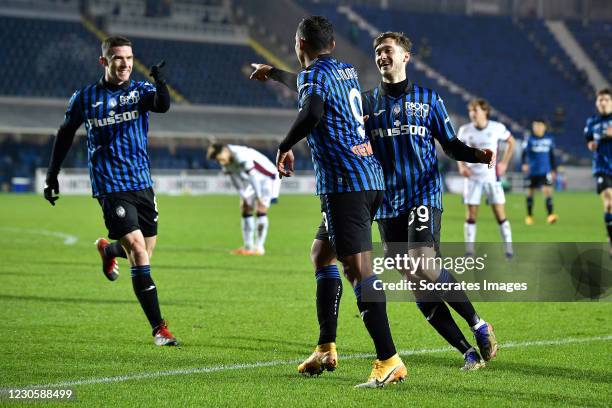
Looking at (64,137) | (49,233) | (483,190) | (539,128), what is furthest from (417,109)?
(539,128)

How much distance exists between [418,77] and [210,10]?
11.0 metres

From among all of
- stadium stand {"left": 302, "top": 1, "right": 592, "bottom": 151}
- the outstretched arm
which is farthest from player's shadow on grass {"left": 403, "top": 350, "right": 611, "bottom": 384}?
stadium stand {"left": 302, "top": 1, "right": 592, "bottom": 151}

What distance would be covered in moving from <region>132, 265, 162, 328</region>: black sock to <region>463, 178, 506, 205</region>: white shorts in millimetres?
7367

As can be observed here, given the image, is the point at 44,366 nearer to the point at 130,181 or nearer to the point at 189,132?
the point at 130,181

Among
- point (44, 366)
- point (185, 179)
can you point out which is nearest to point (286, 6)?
point (185, 179)

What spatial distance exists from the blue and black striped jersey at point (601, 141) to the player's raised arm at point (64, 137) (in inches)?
326

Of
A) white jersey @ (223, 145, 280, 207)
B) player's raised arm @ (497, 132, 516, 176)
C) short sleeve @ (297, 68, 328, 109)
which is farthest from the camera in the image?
white jersey @ (223, 145, 280, 207)

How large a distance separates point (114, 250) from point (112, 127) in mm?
1676

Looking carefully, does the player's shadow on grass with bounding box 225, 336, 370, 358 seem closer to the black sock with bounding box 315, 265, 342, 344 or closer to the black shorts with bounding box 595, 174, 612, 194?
the black sock with bounding box 315, 265, 342, 344

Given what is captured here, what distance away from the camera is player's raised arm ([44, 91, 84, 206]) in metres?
7.73

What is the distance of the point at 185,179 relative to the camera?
40.9 m

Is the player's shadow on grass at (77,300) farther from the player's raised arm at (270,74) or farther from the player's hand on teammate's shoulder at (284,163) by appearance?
the player's hand on teammate's shoulder at (284,163)

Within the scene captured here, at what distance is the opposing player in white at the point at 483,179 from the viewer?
46.8 ft

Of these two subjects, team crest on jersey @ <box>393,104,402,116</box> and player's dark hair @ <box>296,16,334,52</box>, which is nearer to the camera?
player's dark hair @ <box>296,16,334,52</box>
